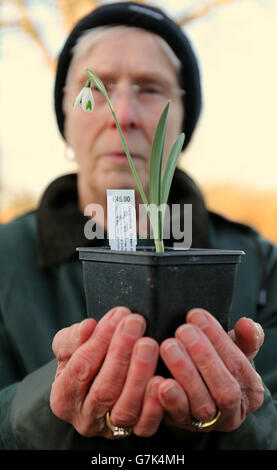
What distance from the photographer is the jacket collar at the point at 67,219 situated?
4.42 ft

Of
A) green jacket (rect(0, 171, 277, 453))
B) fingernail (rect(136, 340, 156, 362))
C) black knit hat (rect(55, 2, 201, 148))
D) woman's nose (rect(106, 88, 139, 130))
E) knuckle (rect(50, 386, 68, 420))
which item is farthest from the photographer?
black knit hat (rect(55, 2, 201, 148))

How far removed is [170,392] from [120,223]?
0.29 m

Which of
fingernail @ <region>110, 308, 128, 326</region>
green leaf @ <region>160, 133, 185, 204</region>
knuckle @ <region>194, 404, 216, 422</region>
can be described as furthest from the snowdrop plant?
knuckle @ <region>194, 404, 216, 422</region>

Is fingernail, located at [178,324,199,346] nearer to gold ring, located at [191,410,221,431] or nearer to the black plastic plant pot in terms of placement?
the black plastic plant pot

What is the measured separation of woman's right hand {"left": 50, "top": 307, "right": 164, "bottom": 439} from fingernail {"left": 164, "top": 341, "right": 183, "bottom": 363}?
2 centimetres

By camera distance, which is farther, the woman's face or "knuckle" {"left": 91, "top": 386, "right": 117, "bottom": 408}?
the woman's face

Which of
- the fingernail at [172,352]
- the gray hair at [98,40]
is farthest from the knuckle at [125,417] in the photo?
the gray hair at [98,40]

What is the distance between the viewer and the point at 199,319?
634mm

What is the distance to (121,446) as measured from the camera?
85 cm

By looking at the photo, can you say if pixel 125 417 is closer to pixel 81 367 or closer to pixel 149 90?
pixel 81 367

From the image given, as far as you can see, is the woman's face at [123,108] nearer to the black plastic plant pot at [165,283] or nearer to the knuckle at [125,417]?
the black plastic plant pot at [165,283]

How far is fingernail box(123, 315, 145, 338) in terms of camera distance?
24.2 inches

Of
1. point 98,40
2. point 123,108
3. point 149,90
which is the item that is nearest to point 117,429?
point 123,108

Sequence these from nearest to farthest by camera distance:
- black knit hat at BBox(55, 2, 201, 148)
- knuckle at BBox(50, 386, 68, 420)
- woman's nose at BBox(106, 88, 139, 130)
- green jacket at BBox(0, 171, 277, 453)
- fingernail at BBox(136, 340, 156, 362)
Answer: fingernail at BBox(136, 340, 156, 362) < knuckle at BBox(50, 386, 68, 420) < green jacket at BBox(0, 171, 277, 453) < woman's nose at BBox(106, 88, 139, 130) < black knit hat at BBox(55, 2, 201, 148)
